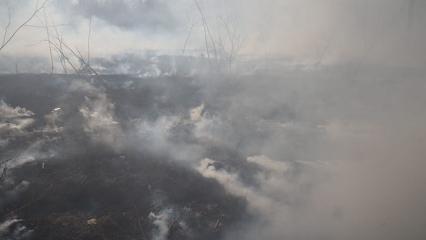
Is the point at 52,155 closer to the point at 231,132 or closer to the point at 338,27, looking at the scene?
the point at 231,132

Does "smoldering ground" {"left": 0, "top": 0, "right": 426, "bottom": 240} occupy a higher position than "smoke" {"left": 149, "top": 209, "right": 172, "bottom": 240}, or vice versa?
"smoldering ground" {"left": 0, "top": 0, "right": 426, "bottom": 240}

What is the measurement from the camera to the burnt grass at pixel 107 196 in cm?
664

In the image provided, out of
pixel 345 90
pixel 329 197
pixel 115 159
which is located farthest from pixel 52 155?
pixel 345 90

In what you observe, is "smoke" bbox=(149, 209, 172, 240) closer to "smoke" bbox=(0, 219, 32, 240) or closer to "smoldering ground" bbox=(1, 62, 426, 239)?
"smoldering ground" bbox=(1, 62, 426, 239)

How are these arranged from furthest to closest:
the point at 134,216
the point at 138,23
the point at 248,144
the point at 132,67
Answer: the point at 138,23 → the point at 132,67 → the point at 248,144 → the point at 134,216

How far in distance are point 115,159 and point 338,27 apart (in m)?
12.4

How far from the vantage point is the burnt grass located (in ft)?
21.8

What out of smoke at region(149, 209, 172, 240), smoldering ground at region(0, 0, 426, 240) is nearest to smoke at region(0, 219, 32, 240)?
smoldering ground at region(0, 0, 426, 240)

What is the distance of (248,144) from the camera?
10125mm

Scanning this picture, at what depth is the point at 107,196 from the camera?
7.46 meters

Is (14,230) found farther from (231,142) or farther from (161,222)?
(231,142)

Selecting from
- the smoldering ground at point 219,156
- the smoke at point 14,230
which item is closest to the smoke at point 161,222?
the smoldering ground at point 219,156

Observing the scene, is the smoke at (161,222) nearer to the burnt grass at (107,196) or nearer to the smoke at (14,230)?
the burnt grass at (107,196)

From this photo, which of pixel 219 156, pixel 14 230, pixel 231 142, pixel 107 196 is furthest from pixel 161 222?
pixel 231 142
